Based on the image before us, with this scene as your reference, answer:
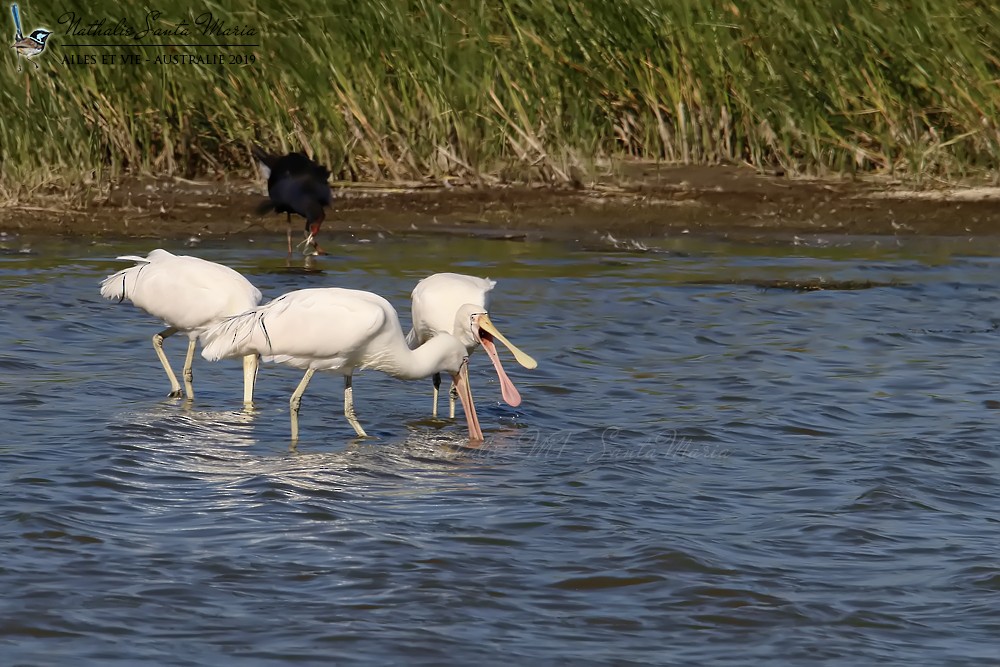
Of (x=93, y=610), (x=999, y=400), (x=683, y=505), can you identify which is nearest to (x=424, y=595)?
(x=93, y=610)

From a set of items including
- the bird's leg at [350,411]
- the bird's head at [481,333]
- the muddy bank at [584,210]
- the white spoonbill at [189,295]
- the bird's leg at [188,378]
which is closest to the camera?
the bird's leg at [350,411]

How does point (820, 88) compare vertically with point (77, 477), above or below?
above

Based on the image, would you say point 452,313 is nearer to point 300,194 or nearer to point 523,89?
point 300,194

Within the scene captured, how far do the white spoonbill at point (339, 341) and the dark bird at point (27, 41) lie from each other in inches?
276

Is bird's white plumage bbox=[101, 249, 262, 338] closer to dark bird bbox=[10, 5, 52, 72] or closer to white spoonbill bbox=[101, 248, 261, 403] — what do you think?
white spoonbill bbox=[101, 248, 261, 403]

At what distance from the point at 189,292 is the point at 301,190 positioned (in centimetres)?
461

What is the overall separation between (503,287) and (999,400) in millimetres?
4149

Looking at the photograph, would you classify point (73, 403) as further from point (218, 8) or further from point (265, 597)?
point (218, 8)

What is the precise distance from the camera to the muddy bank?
13.2m

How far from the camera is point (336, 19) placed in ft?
45.4

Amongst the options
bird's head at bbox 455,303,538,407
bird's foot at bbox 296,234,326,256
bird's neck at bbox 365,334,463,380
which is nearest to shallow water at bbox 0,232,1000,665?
bird's head at bbox 455,303,538,407

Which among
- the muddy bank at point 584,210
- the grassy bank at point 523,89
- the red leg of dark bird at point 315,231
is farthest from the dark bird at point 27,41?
the red leg of dark bird at point 315,231

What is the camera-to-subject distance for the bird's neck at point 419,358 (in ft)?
23.9

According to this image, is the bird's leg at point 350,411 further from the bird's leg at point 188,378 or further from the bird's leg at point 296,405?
the bird's leg at point 188,378
